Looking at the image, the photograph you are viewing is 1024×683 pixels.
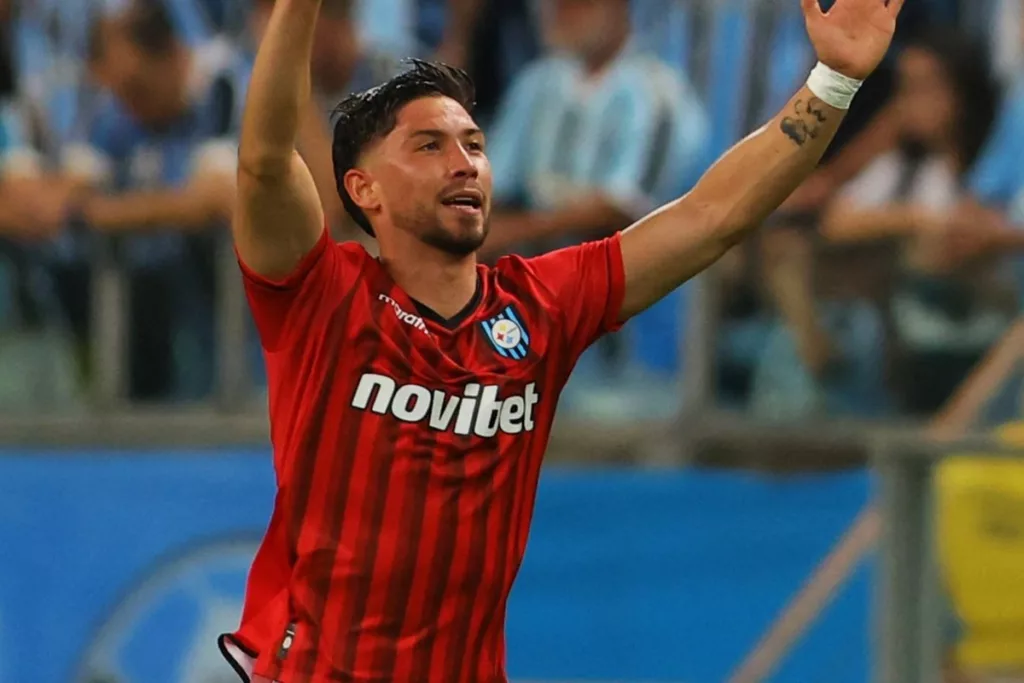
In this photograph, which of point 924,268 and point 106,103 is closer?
point 924,268

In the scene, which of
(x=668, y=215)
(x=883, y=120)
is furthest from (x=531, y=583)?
(x=668, y=215)

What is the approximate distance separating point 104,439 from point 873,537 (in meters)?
3.29

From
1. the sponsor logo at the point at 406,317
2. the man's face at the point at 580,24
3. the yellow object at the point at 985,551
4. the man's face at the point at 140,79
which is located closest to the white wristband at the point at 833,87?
the sponsor logo at the point at 406,317

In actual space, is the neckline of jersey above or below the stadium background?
below

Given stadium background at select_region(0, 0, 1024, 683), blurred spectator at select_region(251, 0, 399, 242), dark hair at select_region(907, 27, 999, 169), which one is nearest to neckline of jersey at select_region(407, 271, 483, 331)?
stadium background at select_region(0, 0, 1024, 683)

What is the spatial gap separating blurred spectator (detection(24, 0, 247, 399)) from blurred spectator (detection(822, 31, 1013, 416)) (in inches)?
106

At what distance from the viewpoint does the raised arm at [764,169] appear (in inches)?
144

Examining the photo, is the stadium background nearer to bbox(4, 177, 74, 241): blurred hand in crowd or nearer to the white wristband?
bbox(4, 177, 74, 241): blurred hand in crowd

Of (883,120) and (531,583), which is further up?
(883,120)

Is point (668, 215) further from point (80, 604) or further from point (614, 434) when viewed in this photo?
point (80, 604)

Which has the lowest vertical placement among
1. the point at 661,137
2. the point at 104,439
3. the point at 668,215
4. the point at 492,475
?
the point at 492,475

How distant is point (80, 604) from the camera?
24.9 ft

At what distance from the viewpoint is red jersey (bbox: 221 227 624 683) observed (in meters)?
3.45

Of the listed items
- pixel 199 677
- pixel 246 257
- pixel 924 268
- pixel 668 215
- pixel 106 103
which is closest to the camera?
pixel 246 257
